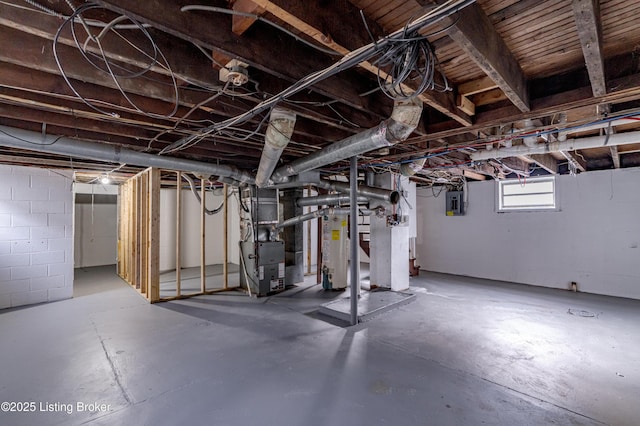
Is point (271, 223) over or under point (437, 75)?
under

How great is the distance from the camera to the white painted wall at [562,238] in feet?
15.8

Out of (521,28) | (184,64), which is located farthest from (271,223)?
(521,28)

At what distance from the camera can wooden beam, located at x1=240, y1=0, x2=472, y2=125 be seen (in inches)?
51.4

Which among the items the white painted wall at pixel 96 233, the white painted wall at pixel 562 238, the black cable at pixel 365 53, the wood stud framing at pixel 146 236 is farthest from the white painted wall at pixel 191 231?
the black cable at pixel 365 53

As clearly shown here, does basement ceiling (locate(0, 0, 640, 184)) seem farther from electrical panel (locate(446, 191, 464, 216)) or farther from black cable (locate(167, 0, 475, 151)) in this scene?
electrical panel (locate(446, 191, 464, 216))

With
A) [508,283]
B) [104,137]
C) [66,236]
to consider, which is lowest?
[508,283]

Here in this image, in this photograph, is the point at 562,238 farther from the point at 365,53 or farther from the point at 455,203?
the point at 365,53

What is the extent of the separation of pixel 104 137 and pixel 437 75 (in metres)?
3.55

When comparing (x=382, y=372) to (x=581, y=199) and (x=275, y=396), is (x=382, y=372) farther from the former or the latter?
(x=581, y=199)

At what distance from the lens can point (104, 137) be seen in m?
3.39

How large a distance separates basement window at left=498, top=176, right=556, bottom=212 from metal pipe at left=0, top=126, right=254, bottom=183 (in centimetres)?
567

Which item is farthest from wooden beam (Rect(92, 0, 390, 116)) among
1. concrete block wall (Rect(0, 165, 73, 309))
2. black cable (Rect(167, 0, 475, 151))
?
concrete block wall (Rect(0, 165, 73, 309))

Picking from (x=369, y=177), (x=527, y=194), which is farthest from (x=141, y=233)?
(x=527, y=194)

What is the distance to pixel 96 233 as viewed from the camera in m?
7.47
